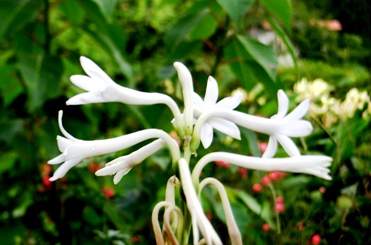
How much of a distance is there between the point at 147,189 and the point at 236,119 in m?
1.34

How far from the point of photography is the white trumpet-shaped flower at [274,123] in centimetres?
86

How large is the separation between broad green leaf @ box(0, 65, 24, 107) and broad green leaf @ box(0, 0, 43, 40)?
31 centimetres


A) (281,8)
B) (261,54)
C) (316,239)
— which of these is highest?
(281,8)

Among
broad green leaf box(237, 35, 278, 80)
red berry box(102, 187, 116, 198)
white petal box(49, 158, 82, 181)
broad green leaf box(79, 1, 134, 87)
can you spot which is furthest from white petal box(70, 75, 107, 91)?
red berry box(102, 187, 116, 198)

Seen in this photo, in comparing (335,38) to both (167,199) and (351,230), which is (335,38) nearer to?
(351,230)

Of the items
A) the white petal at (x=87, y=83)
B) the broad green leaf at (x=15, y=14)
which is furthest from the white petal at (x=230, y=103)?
the broad green leaf at (x=15, y=14)

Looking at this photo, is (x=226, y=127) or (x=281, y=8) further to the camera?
(x=281, y=8)

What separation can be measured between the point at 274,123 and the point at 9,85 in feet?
5.49

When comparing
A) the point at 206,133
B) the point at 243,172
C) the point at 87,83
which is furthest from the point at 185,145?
the point at 243,172

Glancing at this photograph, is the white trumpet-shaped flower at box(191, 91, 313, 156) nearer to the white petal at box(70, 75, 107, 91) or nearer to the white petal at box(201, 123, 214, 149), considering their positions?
the white petal at box(201, 123, 214, 149)

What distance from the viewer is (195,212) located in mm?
752

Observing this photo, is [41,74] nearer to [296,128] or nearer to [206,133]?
[206,133]

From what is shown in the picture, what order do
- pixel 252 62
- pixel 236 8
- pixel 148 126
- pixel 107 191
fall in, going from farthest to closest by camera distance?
pixel 107 191 < pixel 148 126 < pixel 252 62 < pixel 236 8

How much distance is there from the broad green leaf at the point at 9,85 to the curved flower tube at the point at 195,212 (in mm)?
1585
